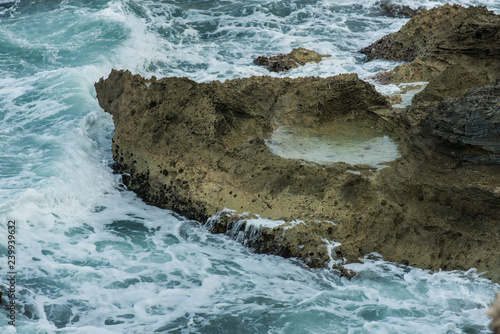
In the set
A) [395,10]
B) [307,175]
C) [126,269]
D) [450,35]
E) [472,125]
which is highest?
[395,10]

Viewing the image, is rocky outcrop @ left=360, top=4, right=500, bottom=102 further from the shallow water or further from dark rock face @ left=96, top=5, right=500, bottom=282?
the shallow water

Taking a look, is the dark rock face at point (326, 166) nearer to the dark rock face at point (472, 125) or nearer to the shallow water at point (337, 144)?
the dark rock face at point (472, 125)

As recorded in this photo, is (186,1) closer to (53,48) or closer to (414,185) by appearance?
(53,48)

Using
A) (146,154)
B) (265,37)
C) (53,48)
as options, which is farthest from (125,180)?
(265,37)

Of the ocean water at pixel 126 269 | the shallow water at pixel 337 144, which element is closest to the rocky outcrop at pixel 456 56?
the ocean water at pixel 126 269

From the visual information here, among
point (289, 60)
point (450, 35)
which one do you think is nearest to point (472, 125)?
point (450, 35)

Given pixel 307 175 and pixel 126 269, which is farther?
pixel 307 175

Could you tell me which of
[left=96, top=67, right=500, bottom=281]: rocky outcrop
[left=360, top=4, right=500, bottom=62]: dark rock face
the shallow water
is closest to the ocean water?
[left=96, top=67, right=500, bottom=281]: rocky outcrop

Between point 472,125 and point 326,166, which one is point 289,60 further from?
point 472,125
